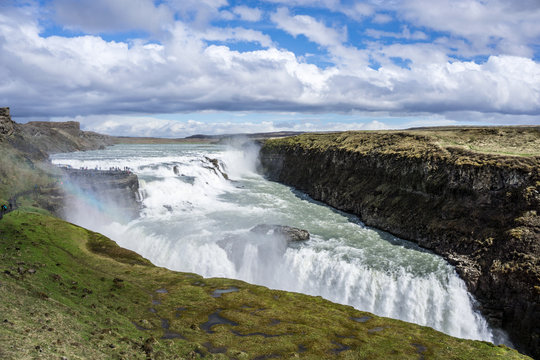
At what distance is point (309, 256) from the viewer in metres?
38.8

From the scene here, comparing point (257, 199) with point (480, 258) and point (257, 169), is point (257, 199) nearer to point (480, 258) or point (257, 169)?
point (480, 258)

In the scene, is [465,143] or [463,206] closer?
[463,206]

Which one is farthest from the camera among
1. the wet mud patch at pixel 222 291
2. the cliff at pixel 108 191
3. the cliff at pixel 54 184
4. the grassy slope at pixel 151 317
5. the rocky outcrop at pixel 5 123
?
the rocky outcrop at pixel 5 123

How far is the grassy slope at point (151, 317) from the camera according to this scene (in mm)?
15422

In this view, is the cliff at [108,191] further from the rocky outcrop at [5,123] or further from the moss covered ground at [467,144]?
the moss covered ground at [467,144]

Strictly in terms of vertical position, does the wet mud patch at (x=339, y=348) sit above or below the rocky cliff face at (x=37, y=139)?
below

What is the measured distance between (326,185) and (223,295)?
1761 inches

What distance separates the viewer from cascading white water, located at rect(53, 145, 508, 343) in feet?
106

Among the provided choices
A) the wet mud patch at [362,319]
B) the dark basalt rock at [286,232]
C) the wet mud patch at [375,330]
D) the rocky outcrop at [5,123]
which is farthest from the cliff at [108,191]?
Result: the wet mud patch at [375,330]

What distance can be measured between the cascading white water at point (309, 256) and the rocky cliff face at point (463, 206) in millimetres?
2311

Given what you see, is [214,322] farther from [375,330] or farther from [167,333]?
[375,330]

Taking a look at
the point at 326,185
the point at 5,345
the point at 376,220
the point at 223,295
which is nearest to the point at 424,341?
the point at 223,295

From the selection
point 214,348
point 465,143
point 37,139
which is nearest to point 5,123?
point 214,348

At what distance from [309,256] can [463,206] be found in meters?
20.6
